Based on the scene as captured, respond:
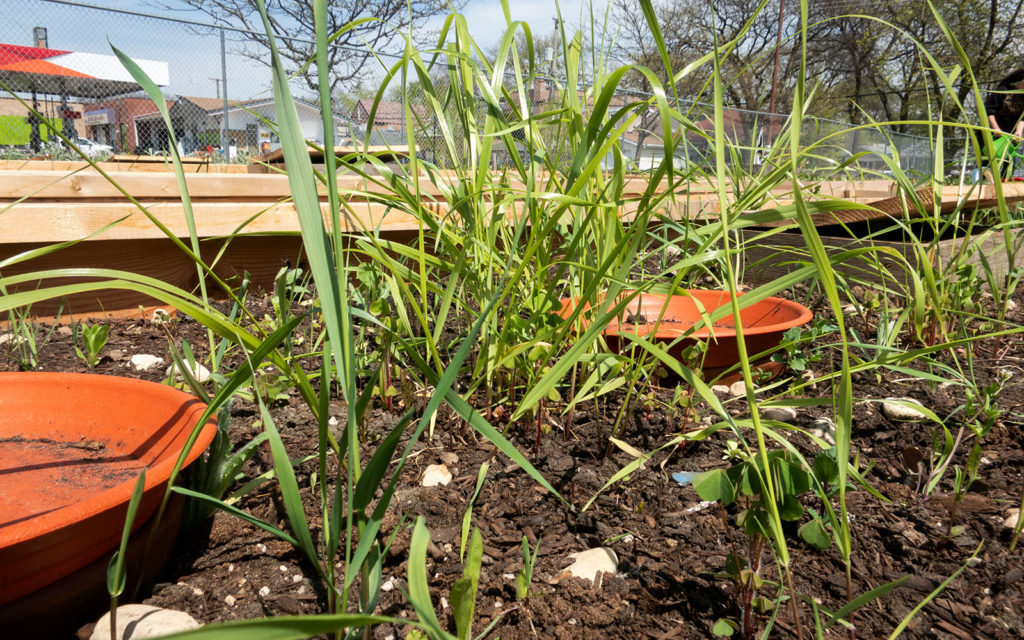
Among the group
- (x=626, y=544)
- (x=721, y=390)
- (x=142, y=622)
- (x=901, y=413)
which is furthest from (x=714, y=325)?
(x=142, y=622)

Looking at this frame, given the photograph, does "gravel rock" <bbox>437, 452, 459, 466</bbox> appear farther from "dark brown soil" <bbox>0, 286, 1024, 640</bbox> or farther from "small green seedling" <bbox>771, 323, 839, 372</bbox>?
"small green seedling" <bbox>771, 323, 839, 372</bbox>

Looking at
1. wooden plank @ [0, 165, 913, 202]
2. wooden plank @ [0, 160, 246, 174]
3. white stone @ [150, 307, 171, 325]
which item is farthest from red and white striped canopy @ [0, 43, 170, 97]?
white stone @ [150, 307, 171, 325]

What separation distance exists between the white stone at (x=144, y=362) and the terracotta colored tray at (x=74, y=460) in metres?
0.38

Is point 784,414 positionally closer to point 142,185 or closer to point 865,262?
point 865,262

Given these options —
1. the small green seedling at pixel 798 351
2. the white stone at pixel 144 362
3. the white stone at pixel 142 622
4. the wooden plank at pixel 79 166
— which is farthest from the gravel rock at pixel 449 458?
the wooden plank at pixel 79 166

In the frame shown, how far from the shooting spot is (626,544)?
723 millimetres

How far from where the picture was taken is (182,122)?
7203 mm

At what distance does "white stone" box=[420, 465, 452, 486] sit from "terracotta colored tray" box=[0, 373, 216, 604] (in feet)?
0.90

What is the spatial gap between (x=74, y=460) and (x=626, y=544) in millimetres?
667

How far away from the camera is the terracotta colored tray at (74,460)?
0.53 metres

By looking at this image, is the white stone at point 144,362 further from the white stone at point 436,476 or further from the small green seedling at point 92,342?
the white stone at point 436,476

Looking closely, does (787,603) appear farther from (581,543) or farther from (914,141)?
(914,141)

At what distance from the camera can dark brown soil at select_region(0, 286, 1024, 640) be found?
61 cm

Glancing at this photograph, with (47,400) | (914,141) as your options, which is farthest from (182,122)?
(914,141)
